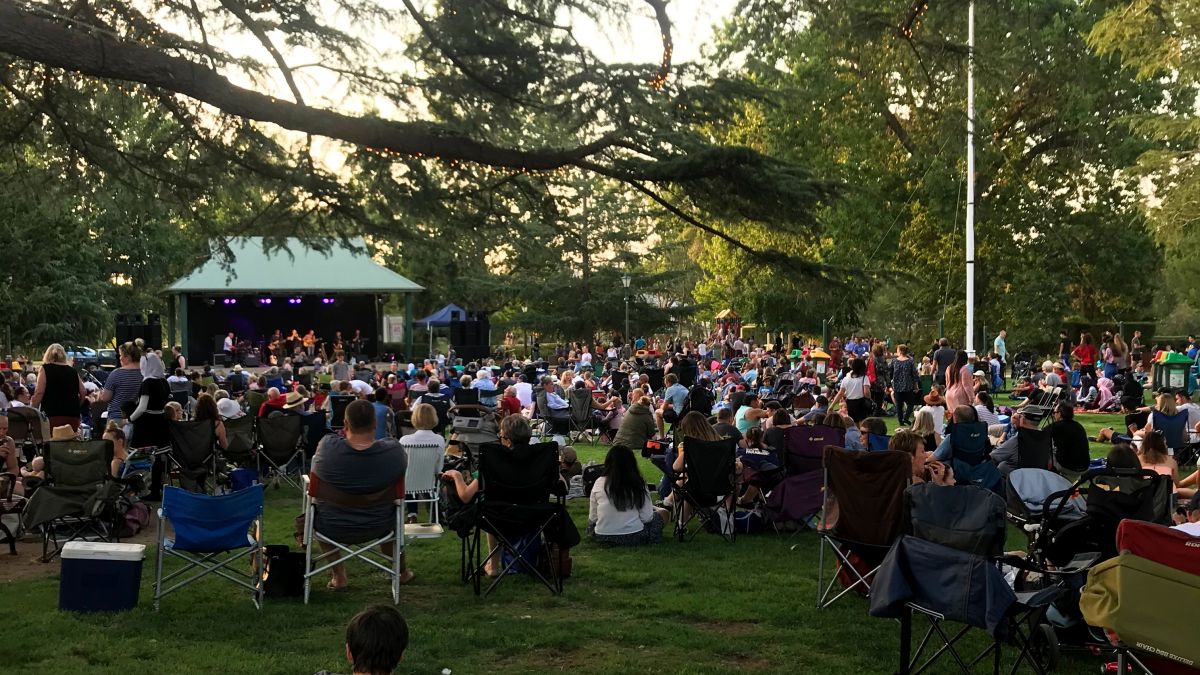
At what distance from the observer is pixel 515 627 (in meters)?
6.36

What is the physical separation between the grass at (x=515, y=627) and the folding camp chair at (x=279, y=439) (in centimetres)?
331

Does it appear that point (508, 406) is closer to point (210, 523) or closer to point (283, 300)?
point (210, 523)

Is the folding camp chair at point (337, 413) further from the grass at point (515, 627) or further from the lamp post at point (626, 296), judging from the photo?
the lamp post at point (626, 296)

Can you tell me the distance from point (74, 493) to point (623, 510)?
3.84 metres

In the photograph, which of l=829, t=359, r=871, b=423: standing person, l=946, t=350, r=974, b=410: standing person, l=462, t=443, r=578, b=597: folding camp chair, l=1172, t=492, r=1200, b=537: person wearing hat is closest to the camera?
l=1172, t=492, r=1200, b=537: person wearing hat

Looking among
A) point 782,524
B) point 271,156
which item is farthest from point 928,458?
point 271,156

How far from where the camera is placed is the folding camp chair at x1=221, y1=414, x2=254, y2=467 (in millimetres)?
11391

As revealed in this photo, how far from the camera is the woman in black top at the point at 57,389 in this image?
10695mm

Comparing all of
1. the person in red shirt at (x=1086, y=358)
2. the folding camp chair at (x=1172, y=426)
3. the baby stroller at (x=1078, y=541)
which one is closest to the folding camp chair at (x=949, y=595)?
the baby stroller at (x=1078, y=541)

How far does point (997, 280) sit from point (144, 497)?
103ft

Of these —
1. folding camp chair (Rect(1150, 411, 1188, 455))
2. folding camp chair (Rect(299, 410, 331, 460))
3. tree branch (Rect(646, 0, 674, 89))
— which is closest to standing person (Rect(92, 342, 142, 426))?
folding camp chair (Rect(299, 410, 331, 460))

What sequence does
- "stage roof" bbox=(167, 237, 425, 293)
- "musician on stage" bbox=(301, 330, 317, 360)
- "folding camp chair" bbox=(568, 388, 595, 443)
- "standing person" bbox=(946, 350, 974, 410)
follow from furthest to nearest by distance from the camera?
"musician on stage" bbox=(301, 330, 317, 360) < "stage roof" bbox=(167, 237, 425, 293) < "folding camp chair" bbox=(568, 388, 595, 443) < "standing person" bbox=(946, 350, 974, 410)

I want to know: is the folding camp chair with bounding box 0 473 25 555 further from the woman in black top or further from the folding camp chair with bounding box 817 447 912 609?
the folding camp chair with bounding box 817 447 912 609

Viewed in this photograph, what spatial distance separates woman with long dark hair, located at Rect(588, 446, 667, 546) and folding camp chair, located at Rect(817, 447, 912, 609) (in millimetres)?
2037
